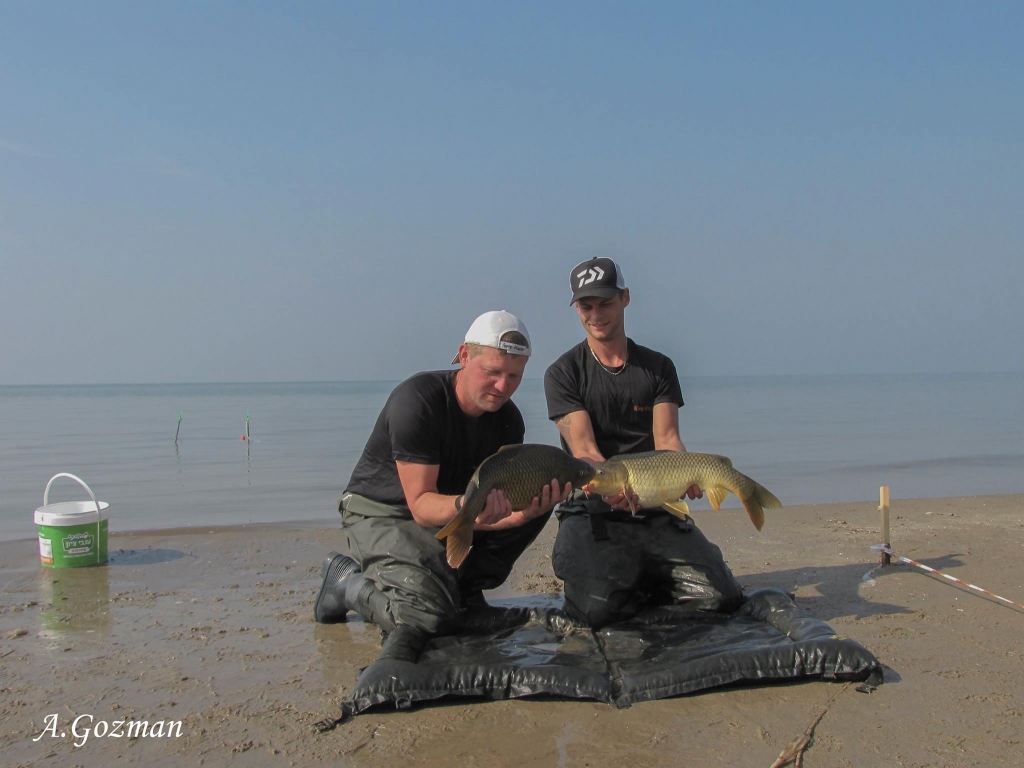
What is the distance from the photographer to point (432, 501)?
4.33 metres

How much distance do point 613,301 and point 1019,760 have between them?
312cm

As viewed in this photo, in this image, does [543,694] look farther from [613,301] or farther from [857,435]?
[857,435]

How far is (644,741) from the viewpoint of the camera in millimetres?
3250

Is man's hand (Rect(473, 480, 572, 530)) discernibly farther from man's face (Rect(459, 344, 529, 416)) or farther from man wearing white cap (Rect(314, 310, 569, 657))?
man's face (Rect(459, 344, 529, 416))

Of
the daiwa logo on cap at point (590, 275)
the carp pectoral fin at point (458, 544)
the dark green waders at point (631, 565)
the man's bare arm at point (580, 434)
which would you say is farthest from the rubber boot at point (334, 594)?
the daiwa logo on cap at point (590, 275)

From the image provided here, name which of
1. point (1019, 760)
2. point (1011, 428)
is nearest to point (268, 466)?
point (1019, 760)

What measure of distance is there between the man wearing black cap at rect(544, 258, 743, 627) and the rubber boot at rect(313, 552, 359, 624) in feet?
4.10

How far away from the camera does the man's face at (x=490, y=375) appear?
173 inches

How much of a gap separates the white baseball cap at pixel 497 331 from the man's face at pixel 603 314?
899 millimetres

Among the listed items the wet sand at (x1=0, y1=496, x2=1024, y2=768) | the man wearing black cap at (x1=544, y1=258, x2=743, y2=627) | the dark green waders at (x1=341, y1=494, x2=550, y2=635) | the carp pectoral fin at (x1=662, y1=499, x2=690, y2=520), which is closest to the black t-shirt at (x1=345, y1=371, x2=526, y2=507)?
the dark green waders at (x1=341, y1=494, x2=550, y2=635)

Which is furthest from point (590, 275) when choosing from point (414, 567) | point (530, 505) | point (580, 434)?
point (414, 567)

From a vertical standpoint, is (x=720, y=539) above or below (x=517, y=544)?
below

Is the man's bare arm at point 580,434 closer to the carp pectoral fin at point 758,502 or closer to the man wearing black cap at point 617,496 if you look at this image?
the man wearing black cap at point 617,496

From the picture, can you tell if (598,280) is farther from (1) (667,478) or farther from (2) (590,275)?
(1) (667,478)
